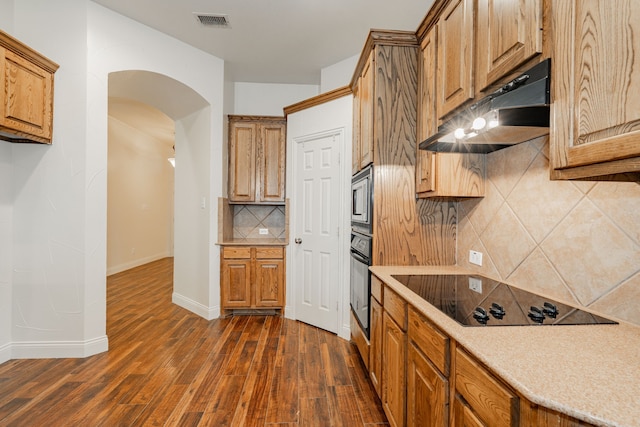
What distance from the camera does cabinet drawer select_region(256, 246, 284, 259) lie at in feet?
11.8

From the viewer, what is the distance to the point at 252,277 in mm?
3592

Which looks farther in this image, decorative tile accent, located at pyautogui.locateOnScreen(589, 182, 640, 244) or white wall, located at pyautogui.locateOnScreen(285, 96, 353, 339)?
→ white wall, located at pyautogui.locateOnScreen(285, 96, 353, 339)

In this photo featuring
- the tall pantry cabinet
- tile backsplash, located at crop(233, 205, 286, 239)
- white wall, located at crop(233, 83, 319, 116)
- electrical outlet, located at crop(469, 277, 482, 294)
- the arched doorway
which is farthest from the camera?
white wall, located at crop(233, 83, 319, 116)

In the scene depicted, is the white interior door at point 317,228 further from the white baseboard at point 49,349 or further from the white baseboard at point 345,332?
the white baseboard at point 49,349

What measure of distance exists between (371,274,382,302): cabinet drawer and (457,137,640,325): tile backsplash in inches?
25.5

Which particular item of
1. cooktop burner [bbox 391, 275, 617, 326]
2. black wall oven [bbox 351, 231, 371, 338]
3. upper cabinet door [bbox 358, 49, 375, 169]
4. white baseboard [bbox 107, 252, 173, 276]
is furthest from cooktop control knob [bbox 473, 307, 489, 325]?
white baseboard [bbox 107, 252, 173, 276]

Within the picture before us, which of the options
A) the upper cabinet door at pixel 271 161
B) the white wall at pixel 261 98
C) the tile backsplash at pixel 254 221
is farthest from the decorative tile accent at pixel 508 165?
the white wall at pixel 261 98

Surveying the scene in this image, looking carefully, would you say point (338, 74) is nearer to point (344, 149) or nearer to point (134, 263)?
point (344, 149)

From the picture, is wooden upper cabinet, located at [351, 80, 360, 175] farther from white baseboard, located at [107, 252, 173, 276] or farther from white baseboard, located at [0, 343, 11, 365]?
white baseboard, located at [107, 252, 173, 276]

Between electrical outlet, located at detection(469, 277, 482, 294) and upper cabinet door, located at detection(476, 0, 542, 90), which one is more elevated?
upper cabinet door, located at detection(476, 0, 542, 90)

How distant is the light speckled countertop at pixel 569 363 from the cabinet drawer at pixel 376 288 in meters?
0.72

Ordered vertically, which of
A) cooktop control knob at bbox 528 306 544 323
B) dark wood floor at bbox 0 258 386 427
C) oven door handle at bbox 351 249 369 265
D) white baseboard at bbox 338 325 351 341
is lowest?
dark wood floor at bbox 0 258 386 427

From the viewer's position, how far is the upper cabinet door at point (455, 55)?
1461 mm

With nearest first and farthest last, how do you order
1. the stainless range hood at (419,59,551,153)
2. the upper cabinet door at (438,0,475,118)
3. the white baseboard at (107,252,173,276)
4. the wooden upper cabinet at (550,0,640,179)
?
the wooden upper cabinet at (550,0,640,179) → the stainless range hood at (419,59,551,153) → the upper cabinet door at (438,0,475,118) → the white baseboard at (107,252,173,276)
